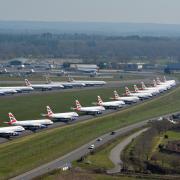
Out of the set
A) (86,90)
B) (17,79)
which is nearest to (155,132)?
(86,90)

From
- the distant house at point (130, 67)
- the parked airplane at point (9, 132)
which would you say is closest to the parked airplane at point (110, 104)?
the parked airplane at point (9, 132)

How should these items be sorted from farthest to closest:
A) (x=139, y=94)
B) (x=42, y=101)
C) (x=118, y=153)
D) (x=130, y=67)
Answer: (x=130, y=67)
(x=139, y=94)
(x=42, y=101)
(x=118, y=153)

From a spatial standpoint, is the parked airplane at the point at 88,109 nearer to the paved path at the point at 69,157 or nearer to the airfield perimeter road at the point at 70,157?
the airfield perimeter road at the point at 70,157

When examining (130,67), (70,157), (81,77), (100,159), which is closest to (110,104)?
(70,157)

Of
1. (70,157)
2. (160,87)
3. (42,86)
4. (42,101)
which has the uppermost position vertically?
(42,86)

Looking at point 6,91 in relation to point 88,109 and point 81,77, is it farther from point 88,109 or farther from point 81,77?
point 81,77

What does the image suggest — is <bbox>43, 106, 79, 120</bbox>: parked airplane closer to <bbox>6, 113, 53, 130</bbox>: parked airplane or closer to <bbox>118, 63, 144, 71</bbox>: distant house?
<bbox>6, 113, 53, 130</bbox>: parked airplane

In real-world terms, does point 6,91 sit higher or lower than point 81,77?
lower
